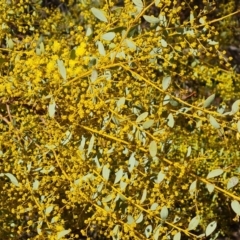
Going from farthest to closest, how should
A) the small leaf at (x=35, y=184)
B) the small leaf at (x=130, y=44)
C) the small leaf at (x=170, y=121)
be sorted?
the small leaf at (x=35, y=184) < the small leaf at (x=170, y=121) < the small leaf at (x=130, y=44)

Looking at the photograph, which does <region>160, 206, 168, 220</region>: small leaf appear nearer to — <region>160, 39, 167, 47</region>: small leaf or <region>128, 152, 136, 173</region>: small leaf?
<region>128, 152, 136, 173</region>: small leaf

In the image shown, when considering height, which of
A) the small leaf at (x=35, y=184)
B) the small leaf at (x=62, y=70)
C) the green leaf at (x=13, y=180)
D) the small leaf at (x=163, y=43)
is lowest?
the small leaf at (x=35, y=184)

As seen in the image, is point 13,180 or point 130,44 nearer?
point 130,44

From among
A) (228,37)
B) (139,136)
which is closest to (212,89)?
(228,37)

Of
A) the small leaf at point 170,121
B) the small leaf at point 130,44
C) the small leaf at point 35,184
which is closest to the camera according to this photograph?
the small leaf at point 130,44

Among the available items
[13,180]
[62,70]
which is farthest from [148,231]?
[62,70]

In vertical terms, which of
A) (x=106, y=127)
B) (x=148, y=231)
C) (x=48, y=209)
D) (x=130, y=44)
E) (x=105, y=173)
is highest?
(x=130, y=44)

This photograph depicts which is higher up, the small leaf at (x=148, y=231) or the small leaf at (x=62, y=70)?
the small leaf at (x=62, y=70)

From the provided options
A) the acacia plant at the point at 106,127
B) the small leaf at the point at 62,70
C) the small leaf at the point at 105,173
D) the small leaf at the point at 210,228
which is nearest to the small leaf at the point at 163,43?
the acacia plant at the point at 106,127

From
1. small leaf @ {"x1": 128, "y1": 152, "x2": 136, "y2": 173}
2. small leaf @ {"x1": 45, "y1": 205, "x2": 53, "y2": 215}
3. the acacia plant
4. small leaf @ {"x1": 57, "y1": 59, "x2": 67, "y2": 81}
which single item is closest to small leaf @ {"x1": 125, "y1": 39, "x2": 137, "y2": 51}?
the acacia plant

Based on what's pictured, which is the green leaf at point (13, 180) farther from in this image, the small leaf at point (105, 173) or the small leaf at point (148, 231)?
the small leaf at point (148, 231)

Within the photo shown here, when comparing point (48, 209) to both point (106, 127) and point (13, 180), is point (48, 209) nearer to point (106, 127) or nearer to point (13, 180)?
point (13, 180)
